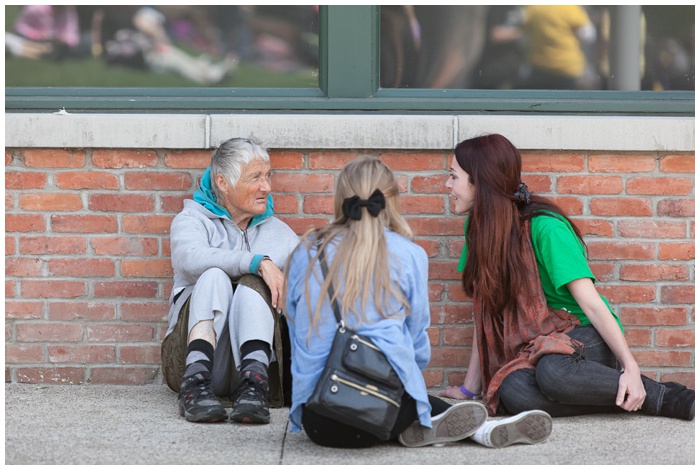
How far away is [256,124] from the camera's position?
4727mm

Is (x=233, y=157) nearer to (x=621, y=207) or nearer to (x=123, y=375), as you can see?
(x=123, y=375)

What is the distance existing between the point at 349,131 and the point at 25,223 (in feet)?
5.43

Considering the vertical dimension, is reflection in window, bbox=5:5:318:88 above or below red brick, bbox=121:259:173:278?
above

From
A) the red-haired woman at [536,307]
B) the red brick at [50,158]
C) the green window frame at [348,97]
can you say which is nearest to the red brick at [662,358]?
the red-haired woman at [536,307]

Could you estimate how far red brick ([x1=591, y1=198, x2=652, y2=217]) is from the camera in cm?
475

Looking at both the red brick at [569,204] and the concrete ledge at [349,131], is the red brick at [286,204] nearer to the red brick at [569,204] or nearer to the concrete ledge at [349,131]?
the concrete ledge at [349,131]

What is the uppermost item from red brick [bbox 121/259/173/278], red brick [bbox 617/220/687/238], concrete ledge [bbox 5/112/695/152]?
concrete ledge [bbox 5/112/695/152]

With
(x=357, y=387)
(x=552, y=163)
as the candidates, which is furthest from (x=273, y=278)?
(x=552, y=163)

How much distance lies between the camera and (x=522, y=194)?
14.2 feet

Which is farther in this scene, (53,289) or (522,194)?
(53,289)

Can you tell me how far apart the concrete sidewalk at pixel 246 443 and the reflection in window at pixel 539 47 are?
174 cm

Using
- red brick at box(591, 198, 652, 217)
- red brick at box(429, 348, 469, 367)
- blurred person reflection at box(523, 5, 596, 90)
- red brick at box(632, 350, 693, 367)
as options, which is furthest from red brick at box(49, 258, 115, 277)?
red brick at box(632, 350, 693, 367)

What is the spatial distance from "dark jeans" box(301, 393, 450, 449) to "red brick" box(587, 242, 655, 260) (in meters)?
1.61

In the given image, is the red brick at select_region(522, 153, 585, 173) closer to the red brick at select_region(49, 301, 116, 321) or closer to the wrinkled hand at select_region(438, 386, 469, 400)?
the wrinkled hand at select_region(438, 386, 469, 400)
